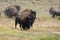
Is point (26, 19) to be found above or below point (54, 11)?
above

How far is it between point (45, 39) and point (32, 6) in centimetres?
2754

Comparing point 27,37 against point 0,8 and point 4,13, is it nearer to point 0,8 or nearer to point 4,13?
point 4,13

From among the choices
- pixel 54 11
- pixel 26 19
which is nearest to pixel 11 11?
pixel 54 11

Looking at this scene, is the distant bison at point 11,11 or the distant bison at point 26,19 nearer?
the distant bison at point 26,19

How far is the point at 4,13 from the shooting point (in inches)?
1425

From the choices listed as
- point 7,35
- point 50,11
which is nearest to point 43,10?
point 50,11

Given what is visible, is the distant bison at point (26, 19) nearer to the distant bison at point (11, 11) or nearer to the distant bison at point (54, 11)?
the distant bison at point (11, 11)

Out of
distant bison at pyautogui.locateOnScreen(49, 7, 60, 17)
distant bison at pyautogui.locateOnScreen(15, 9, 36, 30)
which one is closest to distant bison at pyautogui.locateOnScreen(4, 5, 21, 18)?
distant bison at pyautogui.locateOnScreen(49, 7, 60, 17)

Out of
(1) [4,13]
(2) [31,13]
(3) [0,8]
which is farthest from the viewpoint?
(3) [0,8]

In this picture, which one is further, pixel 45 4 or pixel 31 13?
pixel 45 4

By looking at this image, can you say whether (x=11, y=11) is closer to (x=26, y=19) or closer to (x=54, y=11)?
(x=54, y=11)

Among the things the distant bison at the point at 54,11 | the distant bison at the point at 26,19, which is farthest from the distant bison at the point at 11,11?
the distant bison at the point at 26,19

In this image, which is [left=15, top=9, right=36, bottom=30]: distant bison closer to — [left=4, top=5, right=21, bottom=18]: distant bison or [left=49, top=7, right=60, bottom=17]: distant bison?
[left=4, top=5, right=21, bottom=18]: distant bison

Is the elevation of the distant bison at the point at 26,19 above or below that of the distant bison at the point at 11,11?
above
